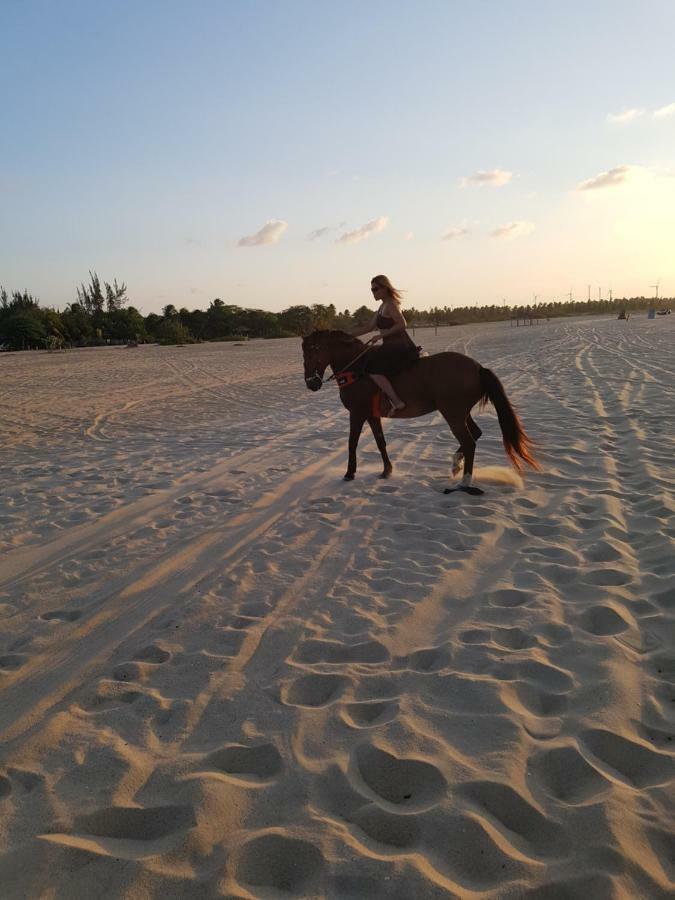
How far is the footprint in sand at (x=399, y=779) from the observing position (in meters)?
1.91

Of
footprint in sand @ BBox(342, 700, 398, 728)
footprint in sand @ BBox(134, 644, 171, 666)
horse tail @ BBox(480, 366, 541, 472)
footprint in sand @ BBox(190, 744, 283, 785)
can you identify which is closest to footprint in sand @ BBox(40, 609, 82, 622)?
footprint in sand @ BBox(134, 644, 171, 666)

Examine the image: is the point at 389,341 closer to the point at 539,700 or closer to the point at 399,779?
the point at 539,700

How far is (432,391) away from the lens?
18.4 feet

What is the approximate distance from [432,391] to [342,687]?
12.0 feet

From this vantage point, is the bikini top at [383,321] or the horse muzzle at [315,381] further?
the horse muzzle at [315,381]

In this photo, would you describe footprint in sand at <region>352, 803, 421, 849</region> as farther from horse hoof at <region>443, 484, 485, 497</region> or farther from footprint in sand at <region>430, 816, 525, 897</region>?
horse hoof at <region>443, 484, 485, 497</region>

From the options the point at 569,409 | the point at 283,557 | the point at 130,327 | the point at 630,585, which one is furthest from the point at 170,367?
the point at 130,327

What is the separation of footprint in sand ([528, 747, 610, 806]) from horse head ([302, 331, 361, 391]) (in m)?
4.48

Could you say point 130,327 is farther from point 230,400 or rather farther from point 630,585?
point 630,585

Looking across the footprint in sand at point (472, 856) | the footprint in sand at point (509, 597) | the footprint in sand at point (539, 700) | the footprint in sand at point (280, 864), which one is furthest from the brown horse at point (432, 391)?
the footprint in sand at point (280, 864)

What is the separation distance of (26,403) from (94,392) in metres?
2.26

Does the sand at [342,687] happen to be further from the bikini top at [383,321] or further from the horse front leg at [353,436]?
the bikini top at [383,321]

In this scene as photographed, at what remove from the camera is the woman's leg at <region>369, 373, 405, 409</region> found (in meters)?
5.72

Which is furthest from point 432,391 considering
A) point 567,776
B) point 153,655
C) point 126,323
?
point 126,323
